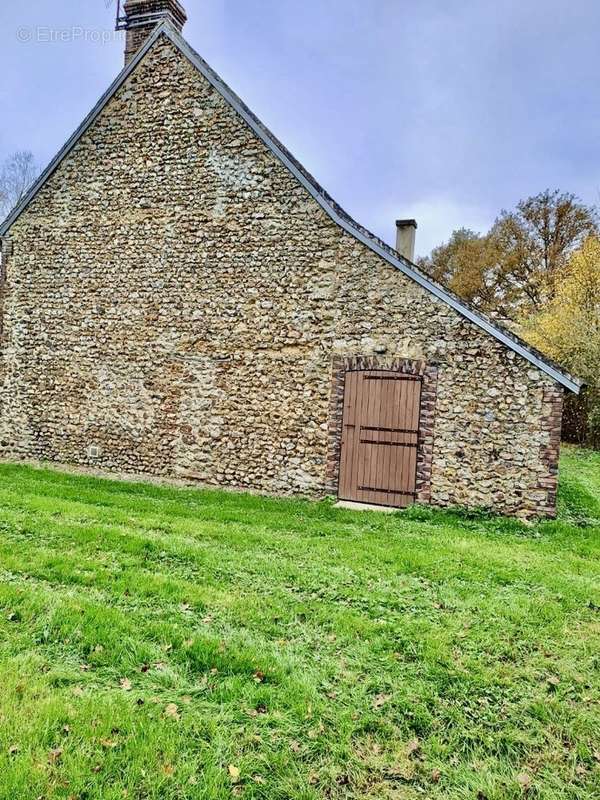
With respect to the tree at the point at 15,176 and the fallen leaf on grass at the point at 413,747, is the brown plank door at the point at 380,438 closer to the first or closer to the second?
the fallen leaf on grass at the point at 413,747

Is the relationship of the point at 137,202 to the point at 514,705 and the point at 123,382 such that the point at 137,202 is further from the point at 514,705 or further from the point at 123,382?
the point at 514,705

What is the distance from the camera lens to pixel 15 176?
29.8m

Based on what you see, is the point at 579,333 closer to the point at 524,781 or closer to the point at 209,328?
the point at 209,328

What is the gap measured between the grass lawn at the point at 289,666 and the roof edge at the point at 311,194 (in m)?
3.05

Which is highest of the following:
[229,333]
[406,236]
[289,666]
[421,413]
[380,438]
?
[406,236]

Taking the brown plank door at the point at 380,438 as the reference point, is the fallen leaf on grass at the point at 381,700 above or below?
below

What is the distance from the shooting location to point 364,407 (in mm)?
9562

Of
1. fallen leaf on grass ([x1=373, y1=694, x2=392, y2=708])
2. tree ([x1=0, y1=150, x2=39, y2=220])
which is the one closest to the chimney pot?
fallen leaf on grass ([x1=373, y1=694, x2=392, y2=708])

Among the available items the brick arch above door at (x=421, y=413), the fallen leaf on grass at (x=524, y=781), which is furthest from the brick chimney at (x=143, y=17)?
the fallen leaf on grass at (x=524, y=781)

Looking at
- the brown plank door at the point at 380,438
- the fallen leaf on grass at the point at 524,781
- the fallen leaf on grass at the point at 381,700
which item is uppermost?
the brown plank door at the point at 380,438

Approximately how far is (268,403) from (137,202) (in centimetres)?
496

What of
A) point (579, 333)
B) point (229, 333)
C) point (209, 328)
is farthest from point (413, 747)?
point (579, 333)

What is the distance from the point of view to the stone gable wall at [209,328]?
8.91 metres

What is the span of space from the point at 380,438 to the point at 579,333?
11.7m
